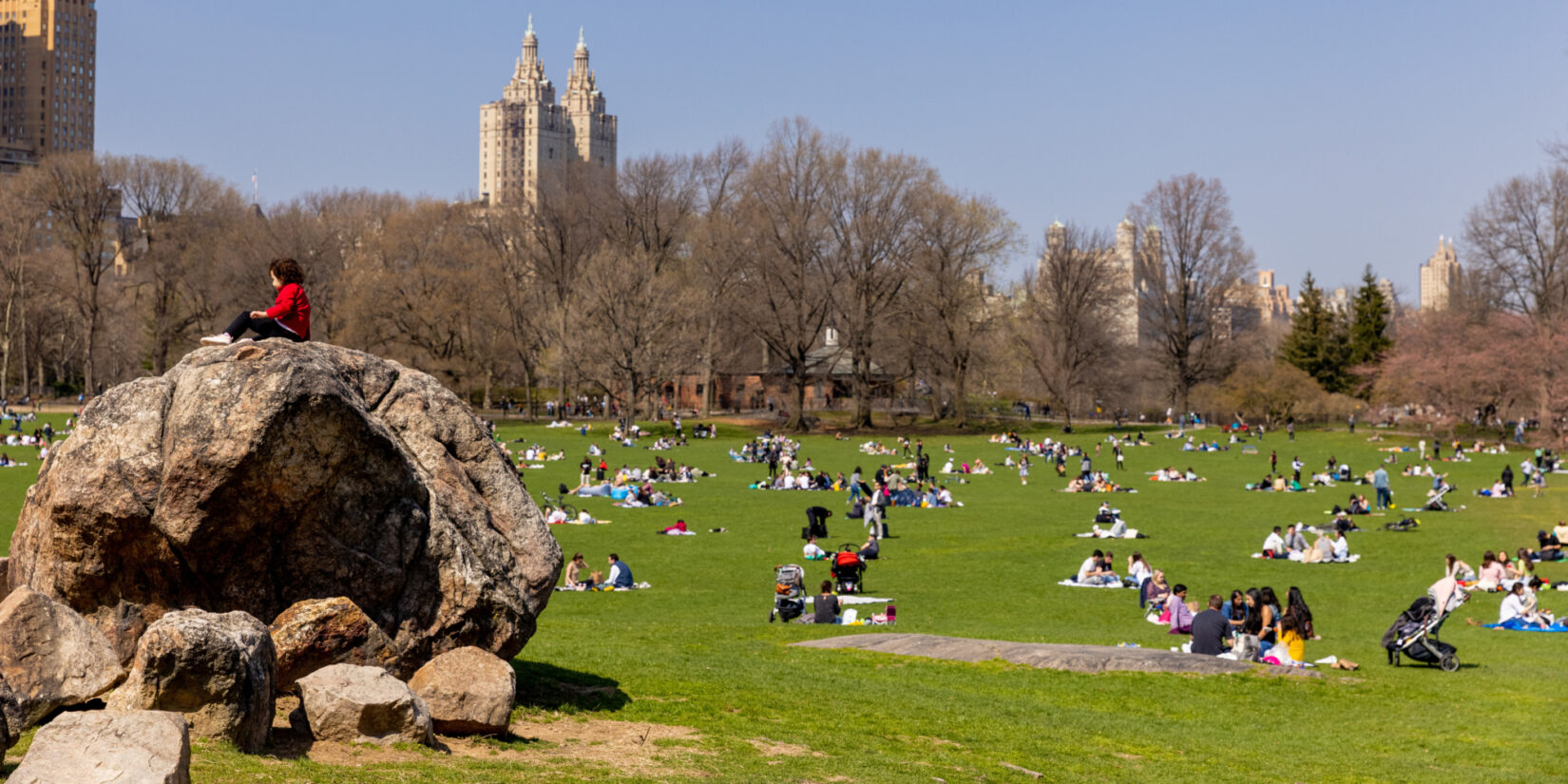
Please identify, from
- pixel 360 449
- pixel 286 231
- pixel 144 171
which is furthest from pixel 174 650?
pixel 144 171

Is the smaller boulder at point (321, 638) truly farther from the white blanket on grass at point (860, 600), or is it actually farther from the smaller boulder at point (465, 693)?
the white blanket on grass at point (860, 600)

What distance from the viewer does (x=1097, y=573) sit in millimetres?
25703

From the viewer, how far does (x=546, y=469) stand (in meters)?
51.0

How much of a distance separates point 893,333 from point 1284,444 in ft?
81.4

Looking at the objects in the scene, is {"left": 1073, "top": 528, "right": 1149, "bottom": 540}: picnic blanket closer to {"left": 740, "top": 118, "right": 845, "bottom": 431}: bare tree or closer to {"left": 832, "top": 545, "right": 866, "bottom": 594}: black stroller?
{"left": 832, "top": 545, "right": 866, "bottom": 594}: black stroller

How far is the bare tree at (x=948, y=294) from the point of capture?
81.9 metres

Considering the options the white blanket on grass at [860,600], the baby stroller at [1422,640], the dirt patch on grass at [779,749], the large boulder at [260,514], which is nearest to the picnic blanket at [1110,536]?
the white blanket on grass at [860,600]

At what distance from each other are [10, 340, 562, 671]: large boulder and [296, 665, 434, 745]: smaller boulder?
4.20 ft

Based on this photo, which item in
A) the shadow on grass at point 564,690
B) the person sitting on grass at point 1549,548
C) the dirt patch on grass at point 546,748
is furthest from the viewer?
the person sitting on grass at point 1549,548

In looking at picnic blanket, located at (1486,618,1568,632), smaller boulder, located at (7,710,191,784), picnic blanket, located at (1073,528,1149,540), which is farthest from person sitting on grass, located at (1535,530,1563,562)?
smaller boulder, located at (7,710,191,784)

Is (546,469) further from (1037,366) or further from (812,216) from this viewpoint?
(1037,366)

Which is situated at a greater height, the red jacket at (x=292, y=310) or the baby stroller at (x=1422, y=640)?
the red jacket at (x=292, y=310)

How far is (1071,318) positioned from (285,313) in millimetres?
80673

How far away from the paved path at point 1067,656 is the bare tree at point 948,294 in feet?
208
